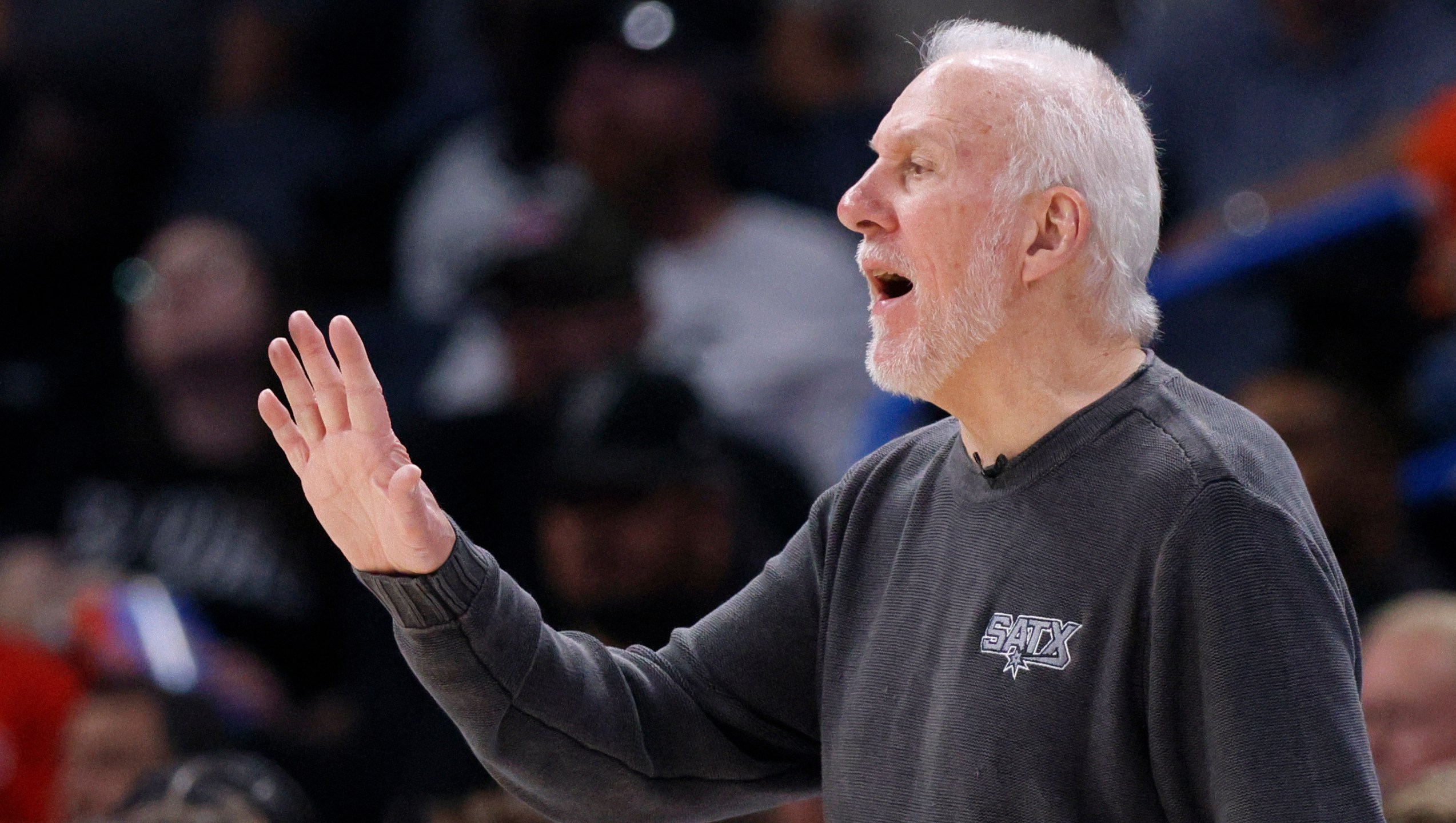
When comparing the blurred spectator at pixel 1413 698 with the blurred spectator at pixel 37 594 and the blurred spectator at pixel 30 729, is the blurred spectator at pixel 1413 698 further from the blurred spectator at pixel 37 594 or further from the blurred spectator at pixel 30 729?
the blurred spectator at pixel 37 594

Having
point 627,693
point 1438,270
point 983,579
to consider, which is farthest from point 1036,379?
point 1438,270

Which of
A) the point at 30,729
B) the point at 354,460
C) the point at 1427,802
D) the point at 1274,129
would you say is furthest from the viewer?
the point at 1274,129

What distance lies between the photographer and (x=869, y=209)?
5.52 feet

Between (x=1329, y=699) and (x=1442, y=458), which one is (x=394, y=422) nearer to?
(x=1442, y=458)

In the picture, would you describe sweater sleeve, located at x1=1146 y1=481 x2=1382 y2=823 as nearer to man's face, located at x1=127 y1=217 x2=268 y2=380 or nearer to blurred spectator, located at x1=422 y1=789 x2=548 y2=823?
blurred spectator, located at x1=422 y1=789 x2=548 y2=823

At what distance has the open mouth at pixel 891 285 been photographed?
5.65ft

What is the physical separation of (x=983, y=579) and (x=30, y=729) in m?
2.95

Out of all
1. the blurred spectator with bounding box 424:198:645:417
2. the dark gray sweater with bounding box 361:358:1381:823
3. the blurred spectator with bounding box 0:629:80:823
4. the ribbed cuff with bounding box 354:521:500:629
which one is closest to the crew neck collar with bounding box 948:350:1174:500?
the dark gray sweater with bounding box 361:358:1381:823

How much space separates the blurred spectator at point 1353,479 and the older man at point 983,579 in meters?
1.80

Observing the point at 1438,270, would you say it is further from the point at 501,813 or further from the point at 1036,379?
the point at 1036,379

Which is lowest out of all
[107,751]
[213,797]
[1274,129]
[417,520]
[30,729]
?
[30,729]

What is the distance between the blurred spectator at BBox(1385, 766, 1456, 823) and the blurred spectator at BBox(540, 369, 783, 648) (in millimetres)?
1464

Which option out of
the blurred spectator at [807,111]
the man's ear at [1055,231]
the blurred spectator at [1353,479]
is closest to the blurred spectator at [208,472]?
the blurred spectator at [807,111]

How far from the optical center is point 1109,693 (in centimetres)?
143
